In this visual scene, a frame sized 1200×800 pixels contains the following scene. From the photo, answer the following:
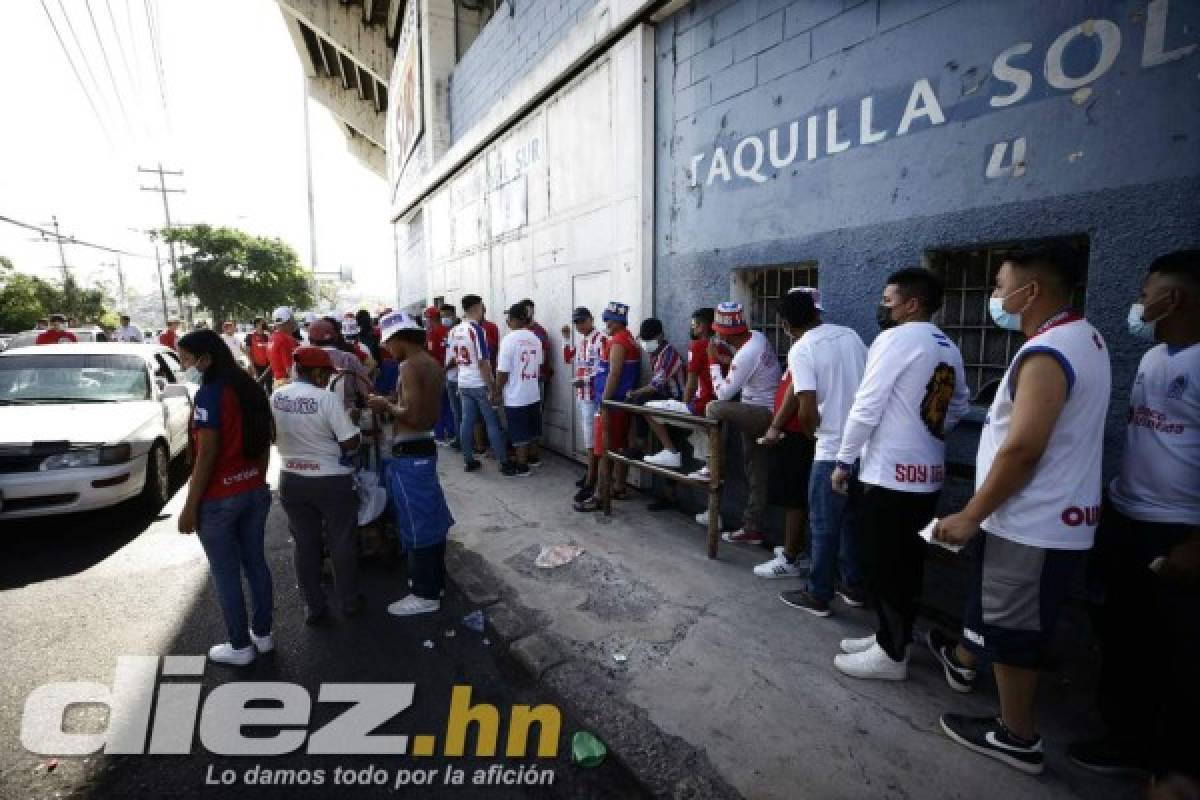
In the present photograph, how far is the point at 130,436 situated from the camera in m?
5.25

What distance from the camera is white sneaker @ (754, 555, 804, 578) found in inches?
165

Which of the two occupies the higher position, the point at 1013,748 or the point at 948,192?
the point at 948,192

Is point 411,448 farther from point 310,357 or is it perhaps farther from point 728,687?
point 728,687

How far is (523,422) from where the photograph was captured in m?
7.18

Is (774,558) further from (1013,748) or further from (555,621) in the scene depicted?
(1013,748)

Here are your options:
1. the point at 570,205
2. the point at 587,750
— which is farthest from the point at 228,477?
the point at 570,205

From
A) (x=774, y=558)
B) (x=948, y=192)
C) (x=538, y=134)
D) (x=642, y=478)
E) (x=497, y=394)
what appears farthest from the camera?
(x=538, y=134)

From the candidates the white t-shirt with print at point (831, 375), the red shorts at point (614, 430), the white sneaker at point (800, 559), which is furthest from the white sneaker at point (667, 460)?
the white t-shirt with print at point (831, 375)

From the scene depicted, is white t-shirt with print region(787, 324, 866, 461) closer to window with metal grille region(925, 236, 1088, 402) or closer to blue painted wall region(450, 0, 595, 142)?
window with metal grille region(925, 236, 1088, 402)

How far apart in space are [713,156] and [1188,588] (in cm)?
434

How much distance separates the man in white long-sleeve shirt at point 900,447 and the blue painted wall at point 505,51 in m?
5.94

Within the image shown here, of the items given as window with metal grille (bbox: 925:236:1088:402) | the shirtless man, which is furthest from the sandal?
window with metal grille (bbox: 925:236:1088:402)

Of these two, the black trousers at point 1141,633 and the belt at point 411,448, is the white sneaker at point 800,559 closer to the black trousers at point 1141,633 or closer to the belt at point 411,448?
the black trousers at point 1141,633

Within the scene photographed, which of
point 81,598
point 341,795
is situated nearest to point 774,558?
point 341,795
